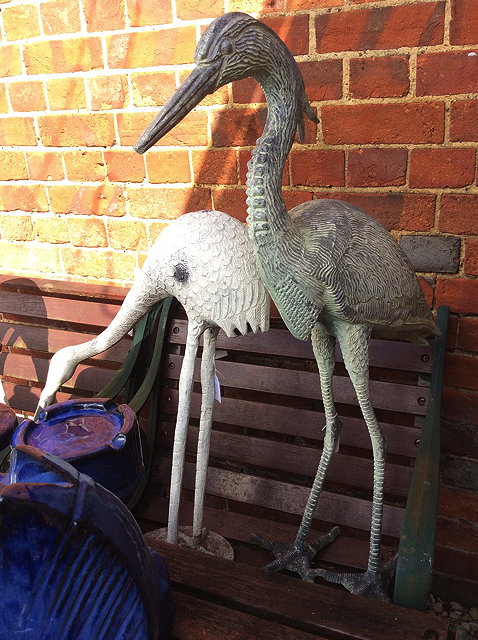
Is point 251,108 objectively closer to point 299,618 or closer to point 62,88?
point 62,88

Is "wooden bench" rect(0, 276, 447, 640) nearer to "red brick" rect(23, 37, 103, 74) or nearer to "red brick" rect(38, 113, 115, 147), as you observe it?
"red brick" rect(38, 113, 115, 147)

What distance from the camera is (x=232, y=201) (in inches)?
55.2

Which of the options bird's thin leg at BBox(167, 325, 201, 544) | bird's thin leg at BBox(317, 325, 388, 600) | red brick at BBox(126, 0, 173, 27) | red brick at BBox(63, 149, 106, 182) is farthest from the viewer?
red brick at BBox(63, 149, 106, 182)

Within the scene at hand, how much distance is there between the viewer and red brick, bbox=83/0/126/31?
1.36 m

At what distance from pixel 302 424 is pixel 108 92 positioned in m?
0.99

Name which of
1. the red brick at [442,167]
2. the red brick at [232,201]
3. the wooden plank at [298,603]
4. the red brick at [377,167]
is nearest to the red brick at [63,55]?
the red brick at [232,201]

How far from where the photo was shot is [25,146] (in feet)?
5.28

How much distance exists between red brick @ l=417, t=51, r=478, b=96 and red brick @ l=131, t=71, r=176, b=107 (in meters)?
0.60

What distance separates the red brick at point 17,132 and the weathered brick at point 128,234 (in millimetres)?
346

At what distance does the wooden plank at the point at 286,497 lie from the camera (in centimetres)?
122

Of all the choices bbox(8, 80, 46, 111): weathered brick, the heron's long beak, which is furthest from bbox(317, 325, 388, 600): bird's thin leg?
bbox(8, 80, 46, 111): weathered brick

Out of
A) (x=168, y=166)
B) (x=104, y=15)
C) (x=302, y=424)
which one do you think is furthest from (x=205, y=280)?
(x=104, y=15)

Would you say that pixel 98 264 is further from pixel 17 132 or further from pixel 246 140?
pixel 246 140

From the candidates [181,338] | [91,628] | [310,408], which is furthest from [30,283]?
[91,628]
